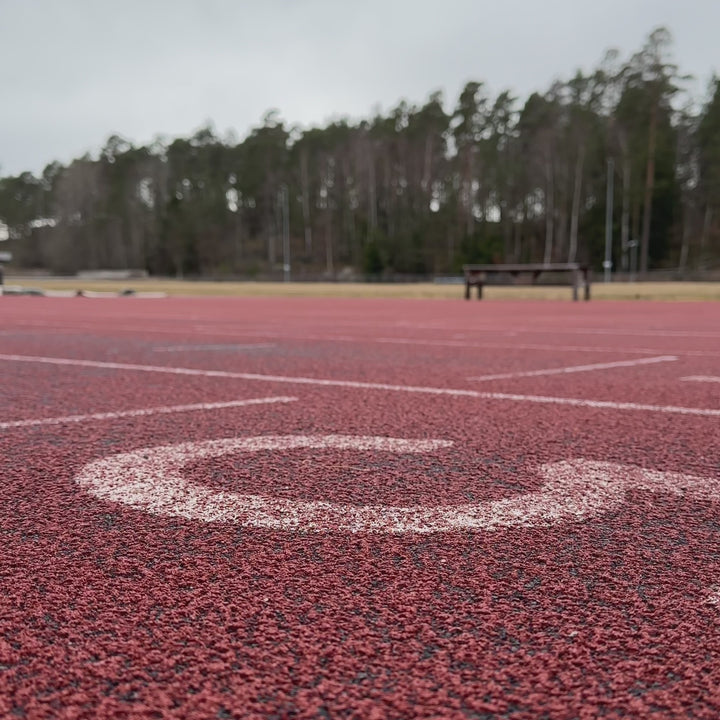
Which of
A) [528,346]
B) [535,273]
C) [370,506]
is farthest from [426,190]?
[370,506]

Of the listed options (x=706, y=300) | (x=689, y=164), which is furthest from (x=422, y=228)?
(x=706, y=300)

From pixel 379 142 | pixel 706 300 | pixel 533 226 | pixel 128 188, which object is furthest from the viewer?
pixel 128 188

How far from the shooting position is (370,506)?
7.59ft

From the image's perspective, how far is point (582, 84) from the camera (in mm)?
63000

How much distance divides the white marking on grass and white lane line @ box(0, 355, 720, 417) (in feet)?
4.67

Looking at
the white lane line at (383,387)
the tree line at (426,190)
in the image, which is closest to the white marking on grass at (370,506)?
the white lane line at (383,387)

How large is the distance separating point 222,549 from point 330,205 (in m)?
77.6

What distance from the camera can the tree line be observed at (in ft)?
200

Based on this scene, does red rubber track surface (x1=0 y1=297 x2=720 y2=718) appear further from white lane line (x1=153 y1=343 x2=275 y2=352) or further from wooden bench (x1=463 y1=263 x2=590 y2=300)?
wooden bench (x1=463 y1=263 x2=590 y2=300)

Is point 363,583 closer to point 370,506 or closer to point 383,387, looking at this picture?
point 370,506

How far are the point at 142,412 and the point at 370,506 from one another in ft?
6.72

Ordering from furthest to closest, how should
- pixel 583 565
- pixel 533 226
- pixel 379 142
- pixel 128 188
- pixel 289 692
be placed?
pixel 128 188 → pixel 379 142 → pixel 533 226 → pixel 583 565 → pixel 289 692

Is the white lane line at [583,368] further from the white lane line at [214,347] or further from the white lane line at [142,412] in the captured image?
the white lane line at [214,347]

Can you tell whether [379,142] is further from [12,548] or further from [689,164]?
[12,548]
